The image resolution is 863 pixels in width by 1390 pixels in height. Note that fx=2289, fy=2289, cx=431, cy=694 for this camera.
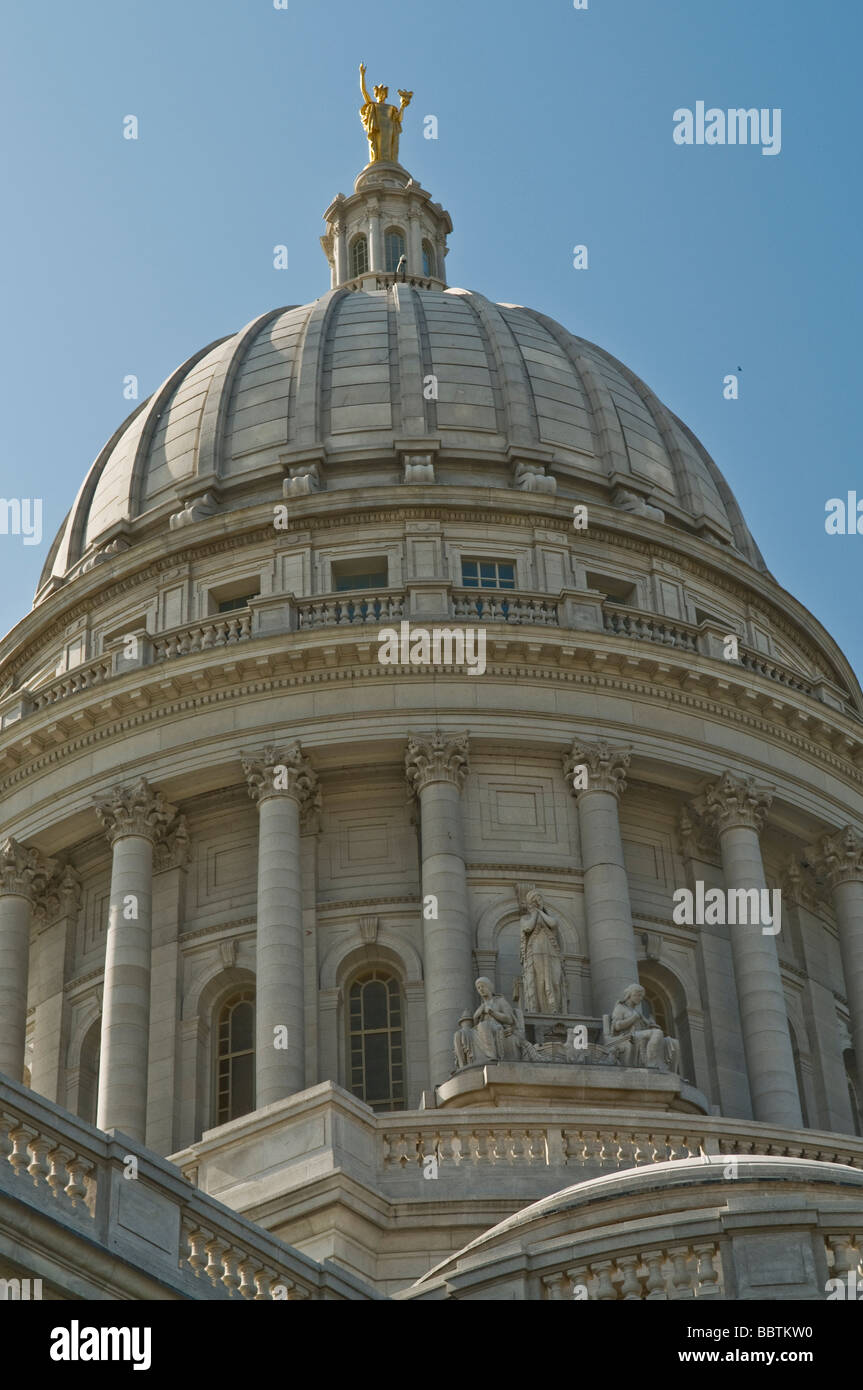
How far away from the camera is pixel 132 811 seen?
151 feet

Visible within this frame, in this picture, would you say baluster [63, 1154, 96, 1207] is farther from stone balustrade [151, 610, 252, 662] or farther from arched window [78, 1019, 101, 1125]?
stone balustrade [151, 610, 252, 662]

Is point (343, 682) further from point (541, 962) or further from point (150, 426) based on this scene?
point (150, 426)

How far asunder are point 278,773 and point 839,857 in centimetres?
1237

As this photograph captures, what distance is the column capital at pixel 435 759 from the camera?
150 feet

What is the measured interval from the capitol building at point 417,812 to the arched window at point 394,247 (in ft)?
35.2

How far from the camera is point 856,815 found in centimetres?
4978

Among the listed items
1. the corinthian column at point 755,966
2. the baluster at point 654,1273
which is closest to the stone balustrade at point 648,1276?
the baluster at point 654,1273

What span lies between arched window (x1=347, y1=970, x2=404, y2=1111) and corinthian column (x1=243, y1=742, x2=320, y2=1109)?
5.28ft

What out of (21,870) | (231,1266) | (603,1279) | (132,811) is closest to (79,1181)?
(231,1266)

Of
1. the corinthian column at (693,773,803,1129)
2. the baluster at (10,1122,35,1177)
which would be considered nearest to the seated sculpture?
the corinthian column at (693,773,803,1129)

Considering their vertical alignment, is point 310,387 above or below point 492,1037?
above

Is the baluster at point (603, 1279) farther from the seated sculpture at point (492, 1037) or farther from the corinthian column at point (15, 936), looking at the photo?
the corinthian column at point (15, 936)

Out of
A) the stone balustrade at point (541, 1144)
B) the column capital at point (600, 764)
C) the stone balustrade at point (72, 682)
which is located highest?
the stone balustrade at point (72, 682)
